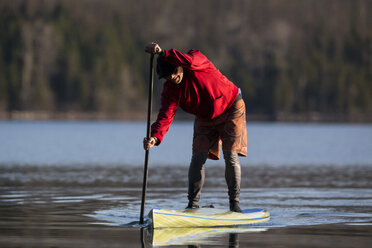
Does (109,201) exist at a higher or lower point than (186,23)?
lower

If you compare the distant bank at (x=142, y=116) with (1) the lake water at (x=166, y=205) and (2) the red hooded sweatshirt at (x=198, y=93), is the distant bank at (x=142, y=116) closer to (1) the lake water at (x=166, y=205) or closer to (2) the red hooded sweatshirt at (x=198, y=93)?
(1) the lake water at (x=166, y=205)

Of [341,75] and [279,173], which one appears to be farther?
[341,75]

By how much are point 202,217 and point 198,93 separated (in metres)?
1.53

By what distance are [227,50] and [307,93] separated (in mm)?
21178

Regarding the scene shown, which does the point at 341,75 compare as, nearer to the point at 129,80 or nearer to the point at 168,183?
the point at 129,80

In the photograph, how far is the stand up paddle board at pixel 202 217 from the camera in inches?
365

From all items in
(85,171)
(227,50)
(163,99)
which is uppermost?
(227,50)

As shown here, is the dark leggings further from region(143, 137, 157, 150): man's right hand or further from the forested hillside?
the forested hillside

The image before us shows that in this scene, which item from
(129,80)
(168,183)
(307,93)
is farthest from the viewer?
(307,93)

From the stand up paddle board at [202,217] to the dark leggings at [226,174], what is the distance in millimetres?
298

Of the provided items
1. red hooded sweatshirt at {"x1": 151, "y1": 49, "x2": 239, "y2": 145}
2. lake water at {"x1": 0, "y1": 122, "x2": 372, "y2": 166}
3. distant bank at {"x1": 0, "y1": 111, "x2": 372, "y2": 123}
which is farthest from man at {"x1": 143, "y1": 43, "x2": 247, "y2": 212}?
distant bank at {"x1": 0, "y1": 111, "x2": 372, "y2": 123}

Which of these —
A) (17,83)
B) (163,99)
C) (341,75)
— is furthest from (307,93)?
(163,99)

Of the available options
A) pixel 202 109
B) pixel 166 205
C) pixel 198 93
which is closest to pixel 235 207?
pixel 202 109

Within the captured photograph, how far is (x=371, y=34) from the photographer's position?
19788 cm
